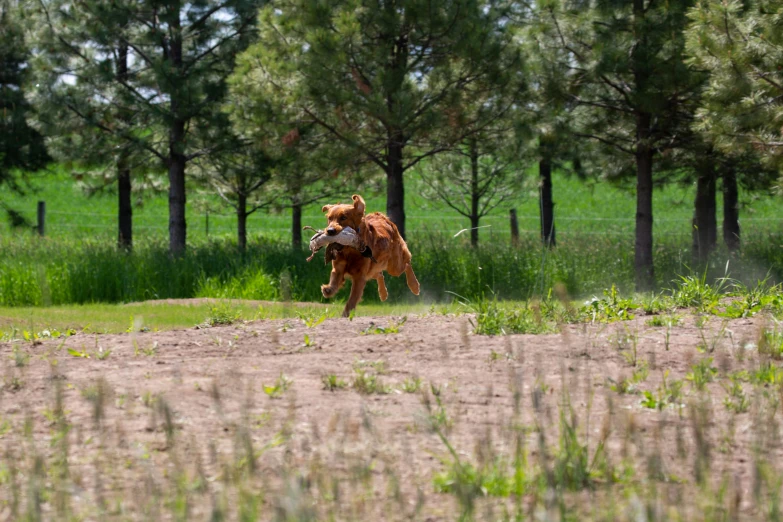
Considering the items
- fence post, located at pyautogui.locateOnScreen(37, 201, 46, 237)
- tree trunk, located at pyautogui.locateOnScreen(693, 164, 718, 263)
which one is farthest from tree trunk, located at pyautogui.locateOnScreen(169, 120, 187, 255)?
fence post, located at pyautogui.locateOnScreen(37, 201, 46, 237)

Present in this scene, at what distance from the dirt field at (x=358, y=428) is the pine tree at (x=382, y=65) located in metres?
9.36

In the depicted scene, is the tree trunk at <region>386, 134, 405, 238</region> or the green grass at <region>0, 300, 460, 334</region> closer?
the green grass at <region>0, 300, 460, 334</region>

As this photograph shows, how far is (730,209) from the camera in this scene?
20250 millimetres

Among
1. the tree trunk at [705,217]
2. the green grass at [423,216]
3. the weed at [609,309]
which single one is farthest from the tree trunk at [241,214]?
the weed at [609,309]

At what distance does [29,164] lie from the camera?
21.9 m

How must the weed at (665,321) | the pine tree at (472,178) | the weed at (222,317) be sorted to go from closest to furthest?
the weed at (665,321), the weed at (222,317), the pine tree at (472,178)

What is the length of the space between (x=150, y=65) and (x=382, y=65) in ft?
17.7

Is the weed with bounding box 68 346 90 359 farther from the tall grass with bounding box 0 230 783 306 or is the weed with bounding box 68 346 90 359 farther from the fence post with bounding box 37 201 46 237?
the fence post with bounding box 37 201 46 237

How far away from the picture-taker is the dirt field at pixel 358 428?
3.62 meters

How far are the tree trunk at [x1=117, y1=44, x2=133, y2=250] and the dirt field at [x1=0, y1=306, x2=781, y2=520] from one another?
1321 cm

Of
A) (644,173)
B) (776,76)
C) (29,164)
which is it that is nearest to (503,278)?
(644,173)

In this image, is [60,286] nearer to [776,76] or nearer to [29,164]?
[29,164]

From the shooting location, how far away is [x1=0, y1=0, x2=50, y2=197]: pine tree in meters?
20.7

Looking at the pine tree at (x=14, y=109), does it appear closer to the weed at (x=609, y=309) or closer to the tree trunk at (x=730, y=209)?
the tree trunk at (x=730, y=209)
